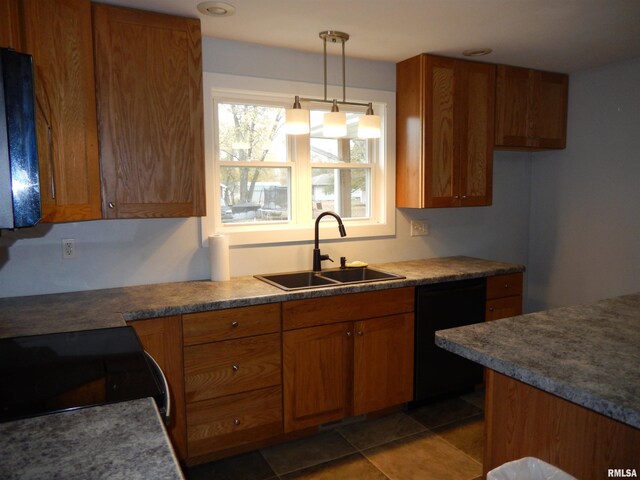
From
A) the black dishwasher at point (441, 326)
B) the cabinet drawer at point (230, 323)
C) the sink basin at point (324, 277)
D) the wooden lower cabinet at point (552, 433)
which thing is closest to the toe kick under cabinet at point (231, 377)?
the cabinet drawer at point (230, 323)

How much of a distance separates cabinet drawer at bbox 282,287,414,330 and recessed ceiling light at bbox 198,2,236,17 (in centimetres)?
146

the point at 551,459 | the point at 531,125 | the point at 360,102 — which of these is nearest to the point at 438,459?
the point at 551,459

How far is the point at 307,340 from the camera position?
2.47 m

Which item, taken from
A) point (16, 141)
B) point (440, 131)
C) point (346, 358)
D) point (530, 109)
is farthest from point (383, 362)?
point (16, 141)

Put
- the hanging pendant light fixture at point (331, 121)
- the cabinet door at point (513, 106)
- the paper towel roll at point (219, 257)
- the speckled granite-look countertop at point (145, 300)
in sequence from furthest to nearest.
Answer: the cabinet door at point (513, 106), the paper towel roll at point (219, 257), the hanging pendant light fixture at point (331, 121), the speckled granite-look countertop at point (145, 300)

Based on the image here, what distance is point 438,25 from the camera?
8.18 ft

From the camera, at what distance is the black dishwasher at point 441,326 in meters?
2.81

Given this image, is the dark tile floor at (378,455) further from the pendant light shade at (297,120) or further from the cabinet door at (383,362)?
the pendant light shade at (297,120)

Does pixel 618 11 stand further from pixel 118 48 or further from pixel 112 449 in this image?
pixel 112 449

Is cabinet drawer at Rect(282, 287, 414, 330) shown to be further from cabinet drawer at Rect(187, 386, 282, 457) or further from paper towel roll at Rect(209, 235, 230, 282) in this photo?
paper towel roll at Rect(209, 235, 230, 282)

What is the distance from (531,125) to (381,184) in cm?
123

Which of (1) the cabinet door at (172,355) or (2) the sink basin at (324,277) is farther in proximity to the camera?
(2) the sink basin at (324,277)

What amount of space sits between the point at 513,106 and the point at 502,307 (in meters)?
1.44

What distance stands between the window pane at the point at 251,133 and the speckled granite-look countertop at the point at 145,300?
77 cm
